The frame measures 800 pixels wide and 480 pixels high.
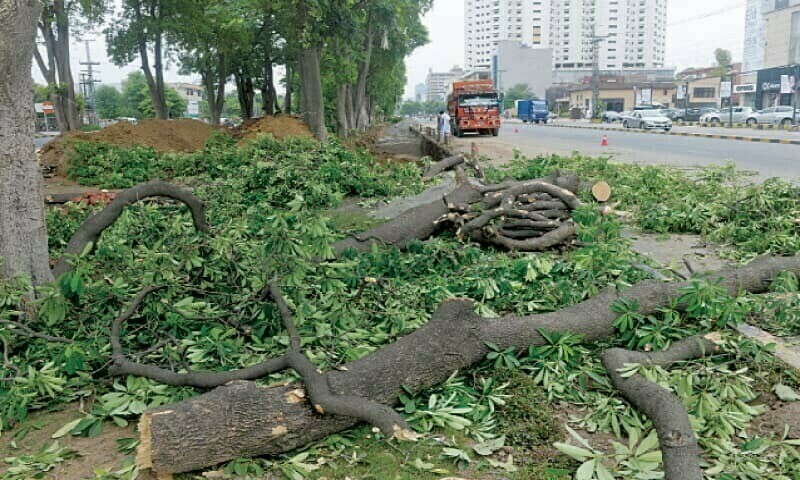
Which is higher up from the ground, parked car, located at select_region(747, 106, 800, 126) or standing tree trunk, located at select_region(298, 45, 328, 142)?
standing tree trunk, located at select_region(298, 45, 328, 142)

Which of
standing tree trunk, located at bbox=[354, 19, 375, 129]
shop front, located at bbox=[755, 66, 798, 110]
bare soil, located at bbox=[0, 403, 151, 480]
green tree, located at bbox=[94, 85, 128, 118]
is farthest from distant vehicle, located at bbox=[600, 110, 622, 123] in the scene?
green tree, located at bbox=[94, 85, 128, 118]

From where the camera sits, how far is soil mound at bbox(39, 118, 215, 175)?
1711 cm

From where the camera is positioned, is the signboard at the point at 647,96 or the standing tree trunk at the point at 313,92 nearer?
the standing tree trunk at the point at 313,92

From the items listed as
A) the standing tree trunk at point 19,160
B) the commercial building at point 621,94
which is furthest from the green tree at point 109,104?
the standing tree trunk at point 19,160

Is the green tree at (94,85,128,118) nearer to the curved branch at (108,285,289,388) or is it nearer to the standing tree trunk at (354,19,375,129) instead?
the standing tree trunk at (354,19,375,129)

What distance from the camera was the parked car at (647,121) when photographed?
35.2 meters

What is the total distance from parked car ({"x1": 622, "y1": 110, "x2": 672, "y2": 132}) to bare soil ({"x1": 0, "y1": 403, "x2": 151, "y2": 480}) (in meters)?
35.3

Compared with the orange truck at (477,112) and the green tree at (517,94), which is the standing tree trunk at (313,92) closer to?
the orange truck at (477,112)

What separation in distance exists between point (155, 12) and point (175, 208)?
2107cm

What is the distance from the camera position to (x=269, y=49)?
2908 cm

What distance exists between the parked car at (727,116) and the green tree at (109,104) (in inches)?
2833

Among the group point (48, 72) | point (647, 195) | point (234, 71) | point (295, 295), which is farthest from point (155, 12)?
point (295, 295)

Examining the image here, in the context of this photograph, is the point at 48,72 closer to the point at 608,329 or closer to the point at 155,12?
the point at 155,12

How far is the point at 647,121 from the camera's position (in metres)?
36.1
